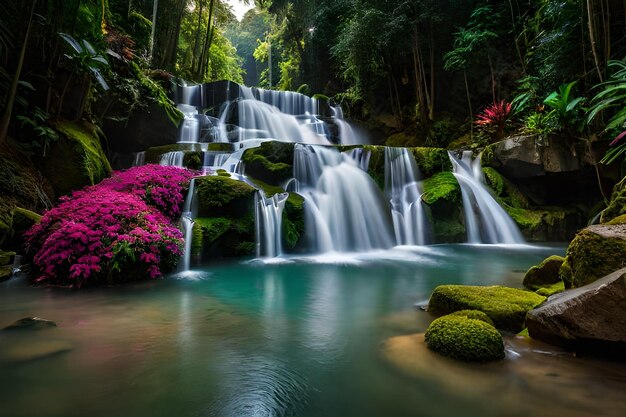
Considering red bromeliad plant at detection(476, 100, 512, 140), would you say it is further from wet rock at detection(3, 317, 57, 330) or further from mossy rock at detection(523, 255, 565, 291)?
wet rock at detection(3, 317, 57, 330)

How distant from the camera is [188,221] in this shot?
300 inches

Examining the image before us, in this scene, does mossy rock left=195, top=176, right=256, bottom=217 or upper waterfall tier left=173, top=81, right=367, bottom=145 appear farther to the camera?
upper waterfall tier left=173, top=81, right=367, bottom=145

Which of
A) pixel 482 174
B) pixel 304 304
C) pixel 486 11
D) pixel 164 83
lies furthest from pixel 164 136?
pixel 486 11

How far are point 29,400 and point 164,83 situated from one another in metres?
16.5

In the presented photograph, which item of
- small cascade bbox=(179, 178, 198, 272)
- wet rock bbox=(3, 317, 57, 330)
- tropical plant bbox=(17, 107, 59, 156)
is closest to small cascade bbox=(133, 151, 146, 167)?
tropical plant bbox=(17, 107, 59, 156)

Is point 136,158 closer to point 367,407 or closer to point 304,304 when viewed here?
point 304,304

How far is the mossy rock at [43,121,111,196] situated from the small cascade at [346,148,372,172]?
7.30 m

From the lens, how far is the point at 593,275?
327cm

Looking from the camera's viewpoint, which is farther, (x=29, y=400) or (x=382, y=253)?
(x=382, y=253)

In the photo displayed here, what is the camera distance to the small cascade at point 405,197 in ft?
34.4

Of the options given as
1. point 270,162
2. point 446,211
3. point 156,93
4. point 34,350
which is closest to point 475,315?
point 34,350

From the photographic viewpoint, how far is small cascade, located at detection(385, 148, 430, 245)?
1048 centimetres

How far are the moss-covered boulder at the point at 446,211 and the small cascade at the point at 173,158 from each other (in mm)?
7532

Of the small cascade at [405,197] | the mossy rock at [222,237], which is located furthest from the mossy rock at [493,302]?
the small cascade at [405,197]
